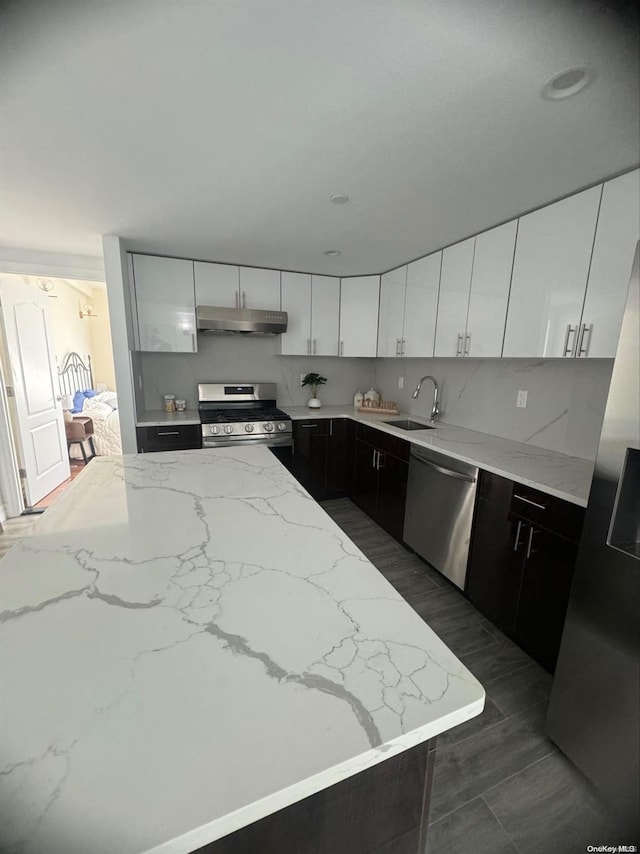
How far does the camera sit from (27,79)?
3.16ft

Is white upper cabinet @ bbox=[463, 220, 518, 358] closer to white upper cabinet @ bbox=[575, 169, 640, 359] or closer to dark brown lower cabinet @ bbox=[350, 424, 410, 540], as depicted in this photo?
white upper cabinet @ bbox=[575, 169, 640, 359]

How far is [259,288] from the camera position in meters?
2.91

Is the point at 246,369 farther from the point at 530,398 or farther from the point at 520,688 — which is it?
the point at 520,688

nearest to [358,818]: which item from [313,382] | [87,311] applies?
[313,382]

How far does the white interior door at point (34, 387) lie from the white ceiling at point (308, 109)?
117cm

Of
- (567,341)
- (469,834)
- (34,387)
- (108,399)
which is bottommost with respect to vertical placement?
(469,834)

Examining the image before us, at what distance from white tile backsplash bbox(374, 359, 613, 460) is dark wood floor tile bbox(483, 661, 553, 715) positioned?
1.04m

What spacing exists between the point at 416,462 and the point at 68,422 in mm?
4014

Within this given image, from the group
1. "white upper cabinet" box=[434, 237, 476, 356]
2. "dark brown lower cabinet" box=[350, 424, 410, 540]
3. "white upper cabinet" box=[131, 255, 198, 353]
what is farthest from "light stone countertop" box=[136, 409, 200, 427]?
"white upper cabinet" box=[434, 237, 476, 356]

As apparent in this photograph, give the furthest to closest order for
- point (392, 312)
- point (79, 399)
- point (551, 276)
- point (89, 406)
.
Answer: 1. point (79, 399)
2. point (89, 406)
3. point (392, 312)
4. point (551, 276)

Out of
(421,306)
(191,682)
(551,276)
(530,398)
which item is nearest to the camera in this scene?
(191,682)

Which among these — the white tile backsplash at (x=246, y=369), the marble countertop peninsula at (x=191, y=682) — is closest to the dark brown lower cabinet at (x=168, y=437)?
the white tile backsplash at (x=246, y=369)

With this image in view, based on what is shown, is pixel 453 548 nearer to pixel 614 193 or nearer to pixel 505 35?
pixel 614 193

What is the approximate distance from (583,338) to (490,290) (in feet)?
2.02
